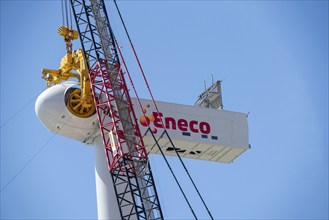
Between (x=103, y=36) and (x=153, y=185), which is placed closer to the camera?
(x=153, y=185)

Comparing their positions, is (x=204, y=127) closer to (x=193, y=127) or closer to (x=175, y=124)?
(x=193, y=127)

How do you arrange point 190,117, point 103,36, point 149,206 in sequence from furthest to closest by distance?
1. point 190,117
2. point 103,36
3. point 149,206

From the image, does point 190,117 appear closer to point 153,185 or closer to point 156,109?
point 156,109

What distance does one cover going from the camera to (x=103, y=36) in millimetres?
76938

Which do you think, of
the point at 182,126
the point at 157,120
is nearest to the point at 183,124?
the point at 182,126

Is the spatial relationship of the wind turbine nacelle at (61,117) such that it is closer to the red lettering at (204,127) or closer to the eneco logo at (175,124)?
the eneco logo at (175,124)

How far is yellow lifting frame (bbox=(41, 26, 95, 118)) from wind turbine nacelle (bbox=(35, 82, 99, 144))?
0.44 m

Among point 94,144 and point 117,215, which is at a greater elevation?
point 94,144

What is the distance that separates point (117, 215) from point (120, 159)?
600 cm

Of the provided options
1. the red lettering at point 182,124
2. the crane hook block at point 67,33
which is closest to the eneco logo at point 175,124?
the red lettering at point 182,124

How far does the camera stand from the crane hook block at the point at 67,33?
78938 mm

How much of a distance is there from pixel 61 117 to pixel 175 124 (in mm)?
11304

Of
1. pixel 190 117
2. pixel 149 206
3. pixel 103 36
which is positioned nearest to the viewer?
pixel 149 206

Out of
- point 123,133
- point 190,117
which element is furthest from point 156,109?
point 123,133
